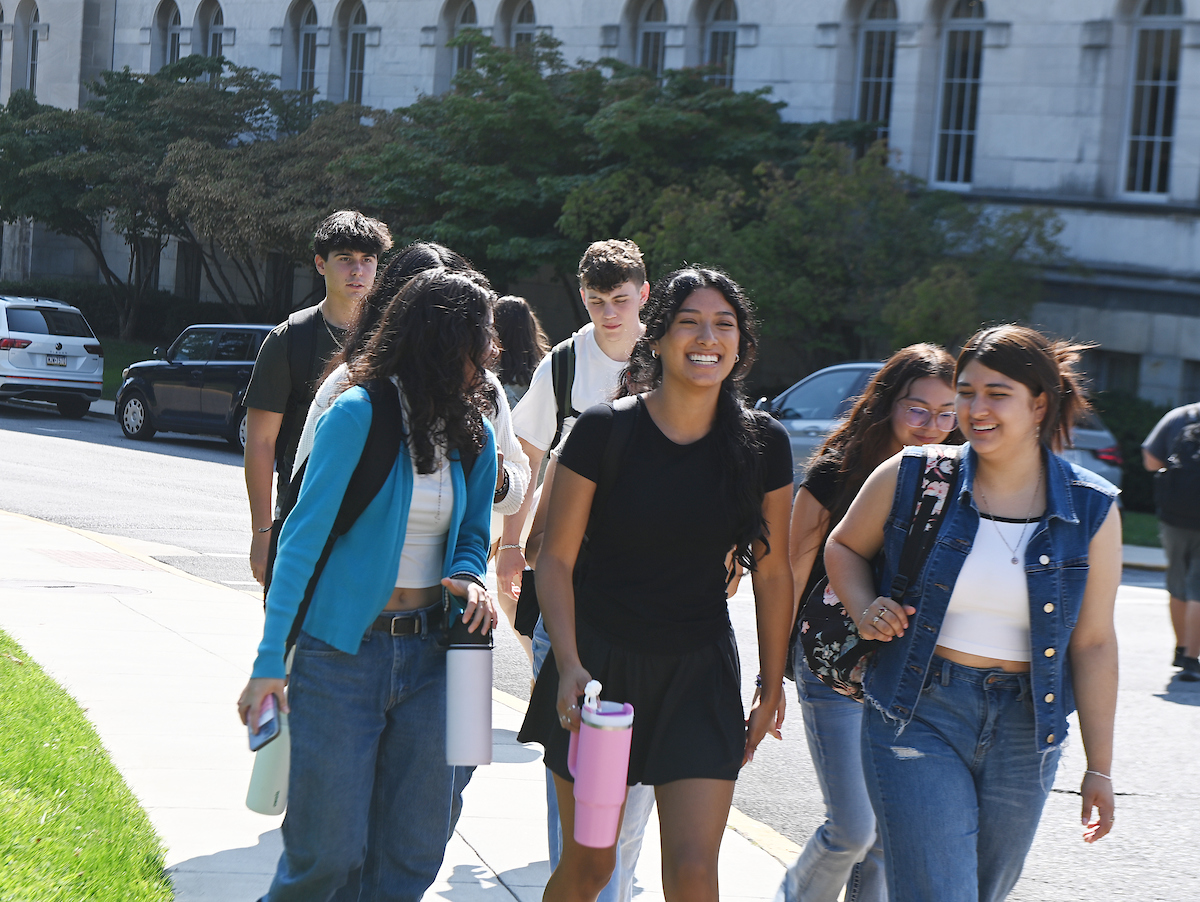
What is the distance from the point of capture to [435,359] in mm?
3691

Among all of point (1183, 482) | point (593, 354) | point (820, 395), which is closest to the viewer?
point (593, 354)

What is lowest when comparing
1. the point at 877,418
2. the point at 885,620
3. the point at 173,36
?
the point at 885,620

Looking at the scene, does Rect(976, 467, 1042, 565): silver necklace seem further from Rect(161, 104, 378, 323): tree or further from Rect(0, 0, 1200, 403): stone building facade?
Rect(161, 104, 378, 323): tree

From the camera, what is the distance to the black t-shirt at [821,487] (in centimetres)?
435

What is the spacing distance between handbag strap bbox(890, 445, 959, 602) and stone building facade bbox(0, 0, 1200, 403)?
1833 centimetres

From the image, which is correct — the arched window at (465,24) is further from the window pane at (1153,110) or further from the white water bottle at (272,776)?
the white water bottle at (272,776)

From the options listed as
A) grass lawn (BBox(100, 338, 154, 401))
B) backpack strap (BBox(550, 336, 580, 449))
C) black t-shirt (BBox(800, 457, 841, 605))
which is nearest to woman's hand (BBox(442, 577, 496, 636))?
black t-shirt (BBox(800, 457, 841, 605))

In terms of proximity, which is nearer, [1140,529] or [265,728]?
[265,728]

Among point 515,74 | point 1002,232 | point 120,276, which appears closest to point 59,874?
point 1002,232

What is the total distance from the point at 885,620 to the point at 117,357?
32153 mm

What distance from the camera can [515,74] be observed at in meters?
24.6

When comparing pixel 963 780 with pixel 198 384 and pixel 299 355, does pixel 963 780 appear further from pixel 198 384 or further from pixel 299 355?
pixel 198 384

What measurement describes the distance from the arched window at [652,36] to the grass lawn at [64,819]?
24.1m

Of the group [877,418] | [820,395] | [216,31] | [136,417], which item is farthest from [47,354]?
[877,418]
